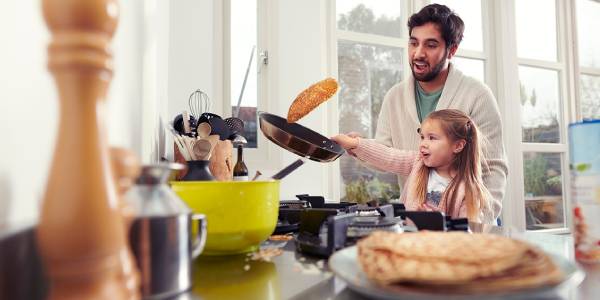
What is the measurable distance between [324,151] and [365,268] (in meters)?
0.64

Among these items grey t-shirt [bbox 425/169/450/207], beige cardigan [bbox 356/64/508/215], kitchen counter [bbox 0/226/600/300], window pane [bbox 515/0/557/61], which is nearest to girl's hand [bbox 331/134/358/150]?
beige cardigan [bbox 356/64/508/215]

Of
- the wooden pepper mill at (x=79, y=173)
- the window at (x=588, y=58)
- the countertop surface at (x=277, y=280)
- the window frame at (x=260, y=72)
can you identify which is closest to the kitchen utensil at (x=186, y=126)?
the countertop surface at (x=277, y=280)

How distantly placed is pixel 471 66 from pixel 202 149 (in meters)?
2.66

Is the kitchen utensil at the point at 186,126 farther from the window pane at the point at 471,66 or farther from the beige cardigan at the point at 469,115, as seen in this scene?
the window pane at the point at 471,66

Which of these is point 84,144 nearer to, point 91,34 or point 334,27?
point 91,34

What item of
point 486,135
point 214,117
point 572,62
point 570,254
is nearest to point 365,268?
point 570,254

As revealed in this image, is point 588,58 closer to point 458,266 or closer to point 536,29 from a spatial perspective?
point 536,29

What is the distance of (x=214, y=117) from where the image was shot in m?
1.10

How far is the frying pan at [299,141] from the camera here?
3.29 feet

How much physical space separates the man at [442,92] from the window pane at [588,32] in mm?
2185

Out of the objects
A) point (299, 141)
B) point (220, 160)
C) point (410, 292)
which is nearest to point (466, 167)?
point (299, 141)

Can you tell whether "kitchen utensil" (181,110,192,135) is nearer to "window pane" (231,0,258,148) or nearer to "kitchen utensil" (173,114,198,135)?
"kitchen utensil" (173,114,198,135)

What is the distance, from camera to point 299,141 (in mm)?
995

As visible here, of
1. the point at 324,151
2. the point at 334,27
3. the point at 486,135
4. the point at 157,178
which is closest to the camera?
the point at 157,178
